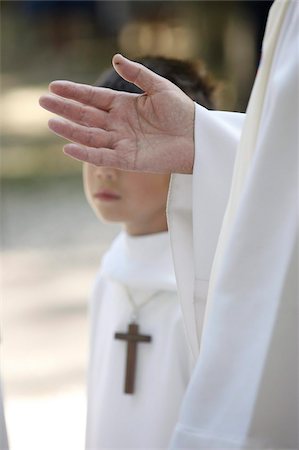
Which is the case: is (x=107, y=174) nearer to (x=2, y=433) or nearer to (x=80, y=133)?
(x=80, y=133)

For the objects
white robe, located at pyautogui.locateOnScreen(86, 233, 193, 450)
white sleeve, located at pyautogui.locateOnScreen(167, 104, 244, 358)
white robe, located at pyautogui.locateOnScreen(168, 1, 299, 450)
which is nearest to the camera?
white robe, located at pyautogui.locateOnScreen(168, 1, 299, 450)

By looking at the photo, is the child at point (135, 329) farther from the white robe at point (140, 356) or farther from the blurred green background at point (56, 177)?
the blurred green background at point (56, 177)

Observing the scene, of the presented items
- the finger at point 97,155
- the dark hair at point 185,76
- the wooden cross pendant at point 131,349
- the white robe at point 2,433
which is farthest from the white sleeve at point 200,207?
the dark hair at point 185,76

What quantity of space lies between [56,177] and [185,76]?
21.0 feet

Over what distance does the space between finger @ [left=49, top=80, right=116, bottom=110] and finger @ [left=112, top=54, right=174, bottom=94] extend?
0.08m

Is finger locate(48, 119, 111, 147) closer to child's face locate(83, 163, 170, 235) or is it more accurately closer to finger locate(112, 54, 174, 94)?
finger locate(112, 54, 174, 94)

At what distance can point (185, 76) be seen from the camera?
8.64 feet

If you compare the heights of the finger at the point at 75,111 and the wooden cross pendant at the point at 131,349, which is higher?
the finger at the point at 75,111

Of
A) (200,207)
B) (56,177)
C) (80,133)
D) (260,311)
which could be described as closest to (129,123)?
(80,133)

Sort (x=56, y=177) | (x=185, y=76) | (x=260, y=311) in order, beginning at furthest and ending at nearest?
1. (x=56, y=177)
2. (x=185, y=76)
3. (x=260, y=311)

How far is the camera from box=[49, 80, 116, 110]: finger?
186 centimetres

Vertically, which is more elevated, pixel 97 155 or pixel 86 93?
pixel 86 93

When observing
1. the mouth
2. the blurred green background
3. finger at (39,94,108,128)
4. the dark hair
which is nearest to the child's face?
the mouth

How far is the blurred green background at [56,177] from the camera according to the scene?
13.3 ft
